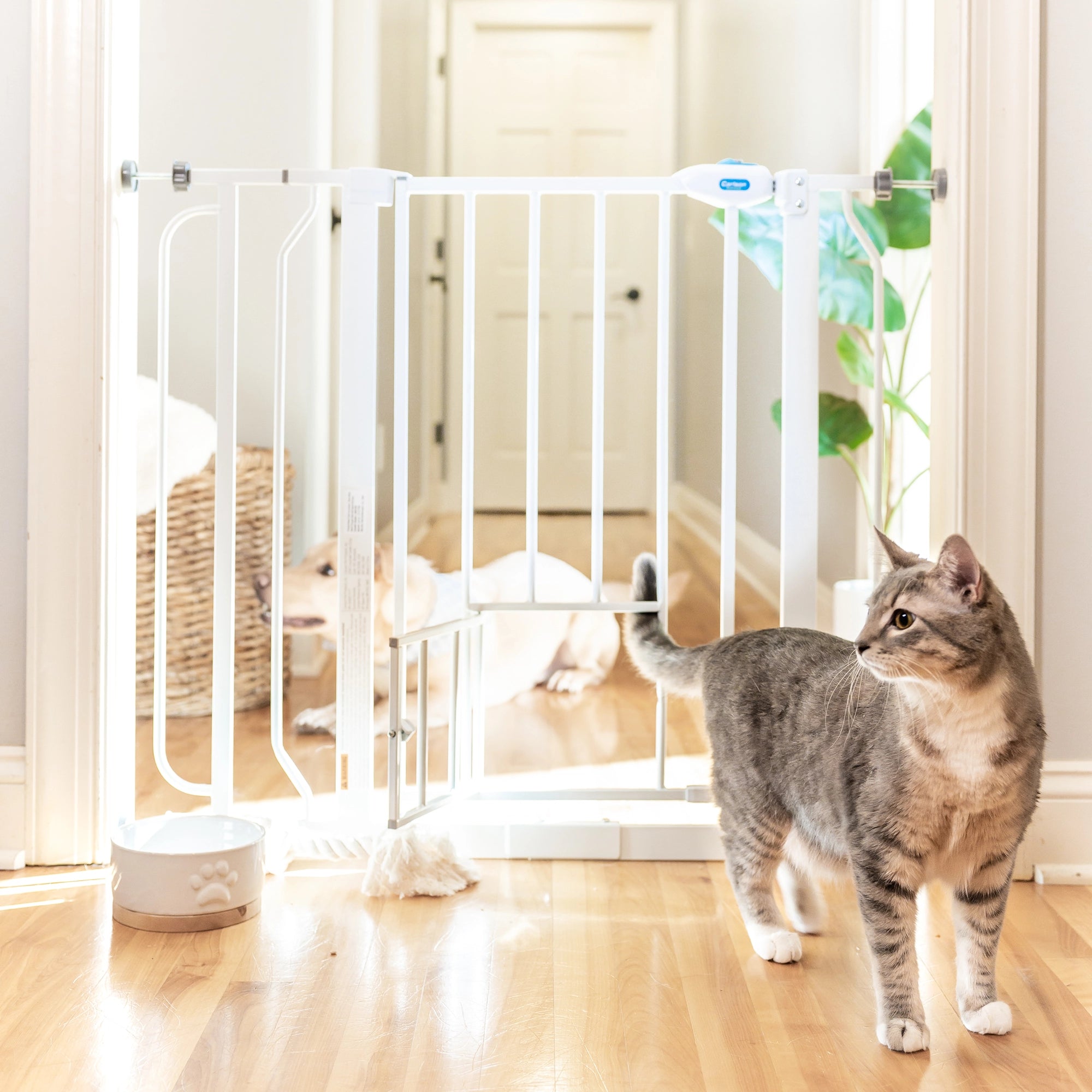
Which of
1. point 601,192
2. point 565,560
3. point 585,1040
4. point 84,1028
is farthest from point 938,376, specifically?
point 565,560

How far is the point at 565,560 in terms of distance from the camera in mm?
3885

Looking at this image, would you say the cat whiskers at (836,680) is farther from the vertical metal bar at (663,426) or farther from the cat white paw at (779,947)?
the vertical metal bar at (663,426)

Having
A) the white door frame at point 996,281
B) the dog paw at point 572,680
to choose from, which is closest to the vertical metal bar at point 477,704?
the white door frame at point 996,281

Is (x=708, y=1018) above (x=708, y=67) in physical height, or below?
below

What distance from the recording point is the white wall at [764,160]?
Answer: 3.11 meters

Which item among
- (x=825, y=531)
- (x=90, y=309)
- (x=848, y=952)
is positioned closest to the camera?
(x=848, y=952)

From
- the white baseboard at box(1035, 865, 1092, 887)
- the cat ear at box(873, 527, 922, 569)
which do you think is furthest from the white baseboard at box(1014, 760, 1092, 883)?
the cat ear at box(873, 527, 922, 569)

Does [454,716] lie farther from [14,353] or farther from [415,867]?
[14,353]

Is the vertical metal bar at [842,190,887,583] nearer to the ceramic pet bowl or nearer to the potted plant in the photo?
the potted plant

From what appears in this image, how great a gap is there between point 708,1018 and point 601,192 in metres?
1.16

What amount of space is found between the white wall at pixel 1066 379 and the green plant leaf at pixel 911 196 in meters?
0.81

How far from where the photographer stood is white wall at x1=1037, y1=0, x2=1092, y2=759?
1.62m

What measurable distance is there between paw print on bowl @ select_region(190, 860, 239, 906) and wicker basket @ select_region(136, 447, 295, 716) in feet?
3.52

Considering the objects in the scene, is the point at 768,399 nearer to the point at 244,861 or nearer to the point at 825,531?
the point at 825,531
